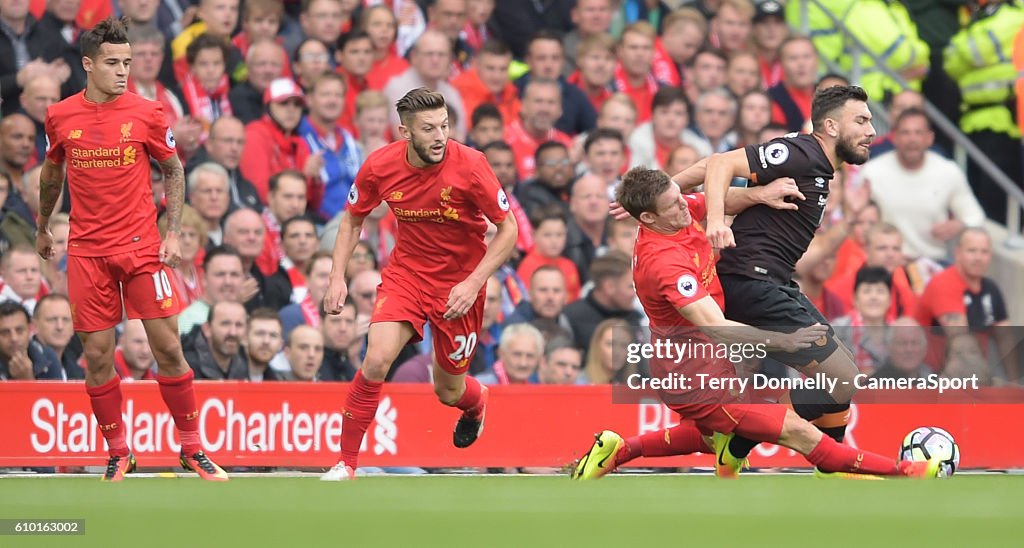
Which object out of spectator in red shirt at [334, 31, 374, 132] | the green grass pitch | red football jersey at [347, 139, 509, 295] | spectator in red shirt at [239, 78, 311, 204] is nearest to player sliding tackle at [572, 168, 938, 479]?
the green grass pitch

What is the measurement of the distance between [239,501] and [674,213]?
277 centimetres

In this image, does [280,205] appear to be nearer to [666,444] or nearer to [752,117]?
[752,117]

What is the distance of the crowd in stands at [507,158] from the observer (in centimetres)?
1302

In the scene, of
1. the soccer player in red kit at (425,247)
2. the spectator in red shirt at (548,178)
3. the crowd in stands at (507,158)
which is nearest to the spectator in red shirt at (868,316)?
the crowd in stands at (507,158)

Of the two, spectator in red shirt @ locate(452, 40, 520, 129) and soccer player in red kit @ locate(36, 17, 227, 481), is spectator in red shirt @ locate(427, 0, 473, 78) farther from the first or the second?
soccer player in red kit @ locate(36, 17, 227, 481)

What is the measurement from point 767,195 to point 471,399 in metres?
2.36

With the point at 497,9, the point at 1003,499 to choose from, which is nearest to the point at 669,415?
the point at 1003,499

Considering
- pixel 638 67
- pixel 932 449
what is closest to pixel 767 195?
pixel 932 449

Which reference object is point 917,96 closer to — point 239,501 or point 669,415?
point 669,415

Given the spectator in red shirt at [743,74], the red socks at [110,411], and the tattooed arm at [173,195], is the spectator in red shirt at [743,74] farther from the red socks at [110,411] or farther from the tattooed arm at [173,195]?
the red socks at [110,411]

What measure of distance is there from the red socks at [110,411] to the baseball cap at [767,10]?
25.4ft

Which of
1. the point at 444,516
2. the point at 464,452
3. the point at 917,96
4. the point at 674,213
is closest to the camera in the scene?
the point at 444,516

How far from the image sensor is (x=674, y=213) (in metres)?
9.57

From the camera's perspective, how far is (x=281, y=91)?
14.4 m
